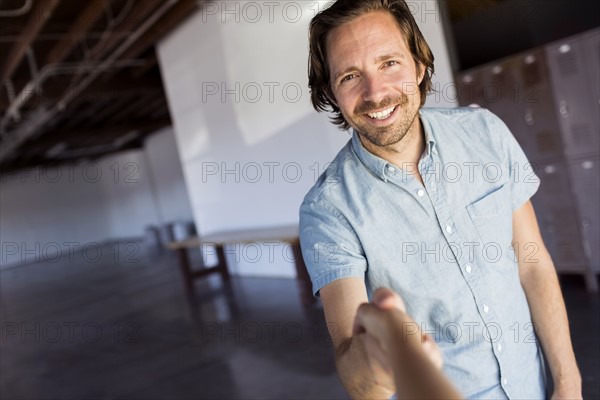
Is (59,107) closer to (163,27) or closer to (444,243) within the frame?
(163,27)

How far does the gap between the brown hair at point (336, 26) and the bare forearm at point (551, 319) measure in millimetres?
482

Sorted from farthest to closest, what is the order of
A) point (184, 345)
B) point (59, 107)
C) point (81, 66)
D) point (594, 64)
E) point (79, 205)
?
point (79, 205) → point (59, 107) → point (81, 66) → point (184, 345) → point (594, 64)

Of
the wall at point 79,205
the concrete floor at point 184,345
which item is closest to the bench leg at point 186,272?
the concrete floor at point 184,345

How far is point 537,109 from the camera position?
421 cm

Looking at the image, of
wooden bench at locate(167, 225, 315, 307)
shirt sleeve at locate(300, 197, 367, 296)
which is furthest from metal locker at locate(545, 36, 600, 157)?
shirt sleeve at locate(300, 197, 367, 296)

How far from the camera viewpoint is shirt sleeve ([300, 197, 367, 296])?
0.97 metres

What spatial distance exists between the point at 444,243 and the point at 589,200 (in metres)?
3.54

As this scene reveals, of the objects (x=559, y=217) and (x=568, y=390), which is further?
(x=559, y=217)

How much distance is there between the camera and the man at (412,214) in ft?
3.30

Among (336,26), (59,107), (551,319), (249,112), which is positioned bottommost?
(551,319)

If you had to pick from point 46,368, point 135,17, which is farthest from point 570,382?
point 135,17

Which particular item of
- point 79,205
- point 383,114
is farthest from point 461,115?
point 79,205

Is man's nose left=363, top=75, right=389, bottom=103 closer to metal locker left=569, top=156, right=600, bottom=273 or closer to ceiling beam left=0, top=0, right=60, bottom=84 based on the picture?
metal locker left=569, top=156, right=600, bottom=273

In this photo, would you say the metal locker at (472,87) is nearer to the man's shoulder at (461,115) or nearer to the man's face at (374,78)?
the man's shoulder at (461,115)
